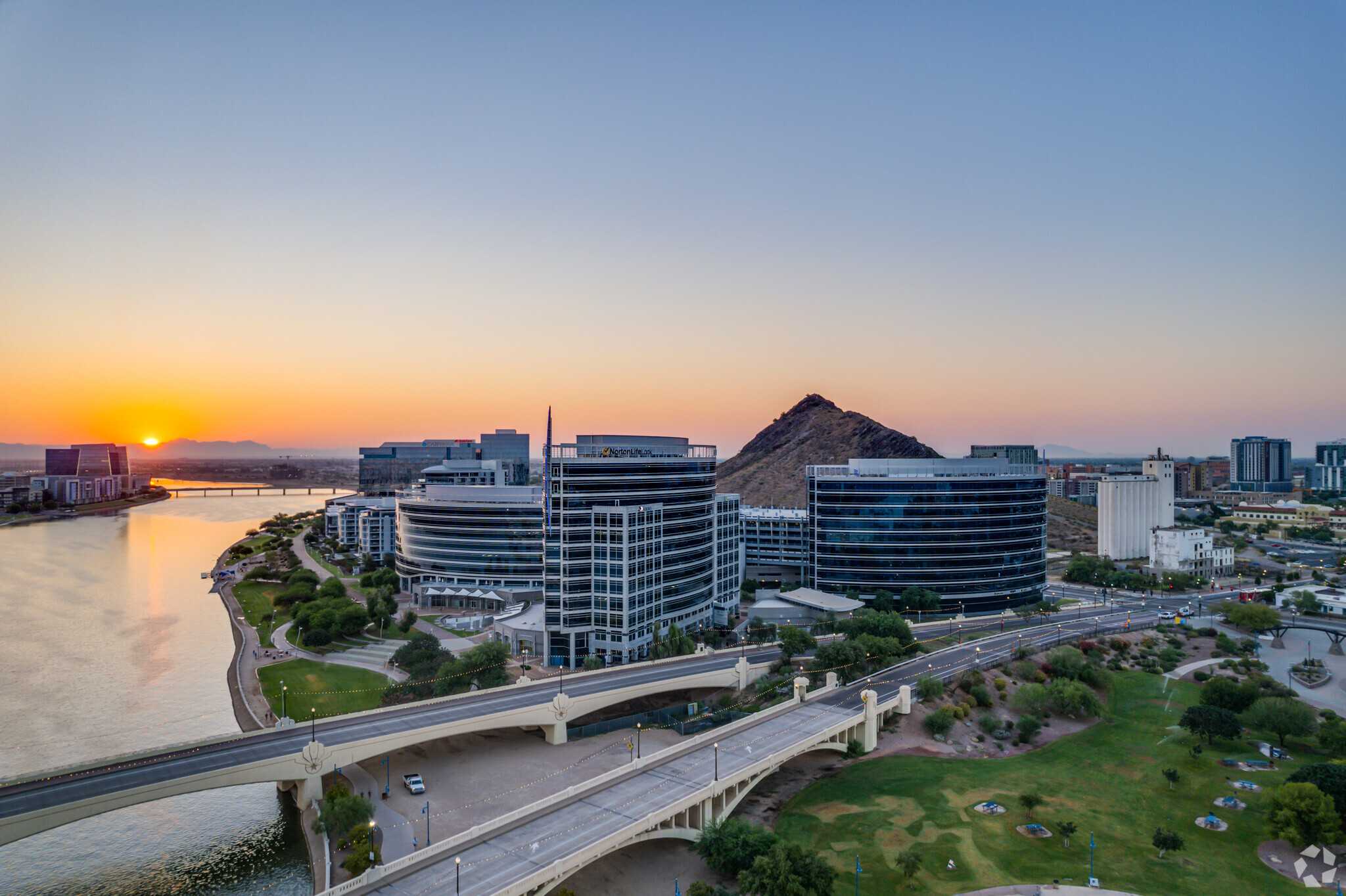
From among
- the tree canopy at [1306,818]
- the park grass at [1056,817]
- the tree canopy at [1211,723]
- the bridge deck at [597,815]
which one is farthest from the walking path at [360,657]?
the tree canopy at [1306,818]

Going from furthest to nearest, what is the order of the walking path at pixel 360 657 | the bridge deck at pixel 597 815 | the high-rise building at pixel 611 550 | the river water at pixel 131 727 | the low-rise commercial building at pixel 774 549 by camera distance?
the low-rise commercial building at pixel 774 549 < the high-rise building at pixel 611 550 < the walking path at pixel 360 657 < the river water at pixel 131 727 < the bridge deck at pixel 597 815

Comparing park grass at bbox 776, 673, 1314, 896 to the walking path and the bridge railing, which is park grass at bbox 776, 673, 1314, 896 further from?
the walking path

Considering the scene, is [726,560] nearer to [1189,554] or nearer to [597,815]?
[597,815]

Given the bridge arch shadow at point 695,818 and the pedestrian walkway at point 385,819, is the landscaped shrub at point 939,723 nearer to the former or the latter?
the bridge arch shadow at point 695,818

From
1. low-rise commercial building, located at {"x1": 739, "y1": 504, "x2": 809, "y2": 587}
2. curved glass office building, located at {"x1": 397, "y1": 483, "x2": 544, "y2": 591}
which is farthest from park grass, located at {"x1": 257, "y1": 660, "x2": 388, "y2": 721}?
low-rise commercial building, located at {"x1": 739, "y1": 504, "x2": 809, "y2": 587}

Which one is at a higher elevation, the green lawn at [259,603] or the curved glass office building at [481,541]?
the curved glass office building at [481,541]

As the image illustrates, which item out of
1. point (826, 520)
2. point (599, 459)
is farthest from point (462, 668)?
point (826, 520)

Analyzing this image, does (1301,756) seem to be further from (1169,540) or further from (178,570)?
(178,570)
